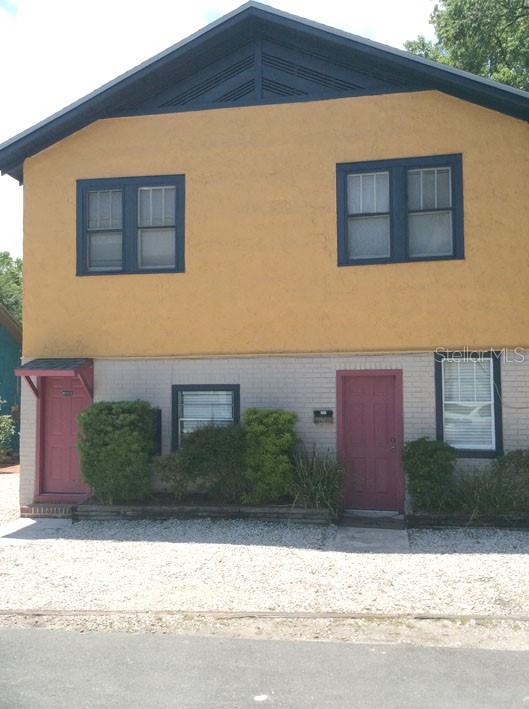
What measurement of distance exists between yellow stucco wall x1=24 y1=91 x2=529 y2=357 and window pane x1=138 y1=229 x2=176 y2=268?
11.4 inches

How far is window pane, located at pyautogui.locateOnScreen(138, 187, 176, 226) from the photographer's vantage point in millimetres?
11539

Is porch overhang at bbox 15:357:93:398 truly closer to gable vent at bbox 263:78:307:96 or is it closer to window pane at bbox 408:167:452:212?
gable vent at bbox 263:78:307:96

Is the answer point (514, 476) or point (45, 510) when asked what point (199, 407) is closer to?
point (45, 510)

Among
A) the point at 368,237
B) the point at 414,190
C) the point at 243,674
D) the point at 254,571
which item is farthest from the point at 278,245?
the point at 243,674

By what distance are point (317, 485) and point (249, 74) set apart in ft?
21.1

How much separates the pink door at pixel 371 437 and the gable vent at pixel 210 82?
4997 mm

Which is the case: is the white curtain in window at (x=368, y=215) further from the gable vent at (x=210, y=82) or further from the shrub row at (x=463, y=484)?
the shrub row at (x=463, y=484)

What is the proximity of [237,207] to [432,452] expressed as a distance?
4.73m

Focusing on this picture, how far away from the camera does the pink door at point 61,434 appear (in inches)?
460

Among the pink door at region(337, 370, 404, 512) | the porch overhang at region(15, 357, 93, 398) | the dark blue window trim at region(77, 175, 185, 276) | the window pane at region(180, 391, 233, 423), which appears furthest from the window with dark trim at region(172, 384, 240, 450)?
the dark blue window trim at region(77, 175, 185, 276)

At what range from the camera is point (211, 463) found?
10.3m

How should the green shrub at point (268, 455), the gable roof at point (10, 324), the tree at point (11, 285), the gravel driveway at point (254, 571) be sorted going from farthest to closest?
the tree at point (11, 285) < the gable roof at point (10, 324) < the green shrub at point (268, 455) < the gravel driveway at point (254, 571)

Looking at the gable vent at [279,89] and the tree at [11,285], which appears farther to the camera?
the tree at [11,285]

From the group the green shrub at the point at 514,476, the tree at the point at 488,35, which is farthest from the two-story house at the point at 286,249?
the tree at the point at 488,35
